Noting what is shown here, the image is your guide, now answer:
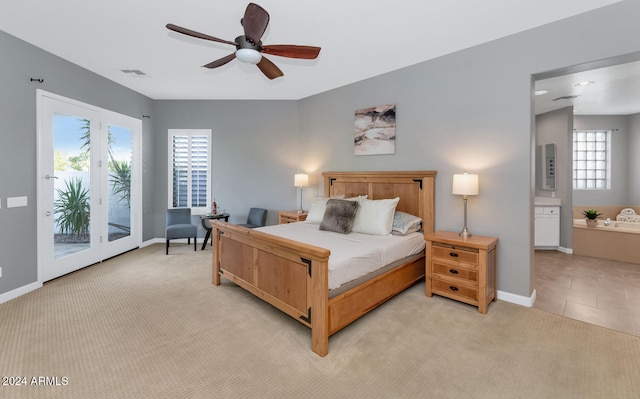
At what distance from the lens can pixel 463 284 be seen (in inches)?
123

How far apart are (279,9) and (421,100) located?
2.18 metres

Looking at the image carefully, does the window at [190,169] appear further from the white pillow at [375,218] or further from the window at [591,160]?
the window at [591,160]

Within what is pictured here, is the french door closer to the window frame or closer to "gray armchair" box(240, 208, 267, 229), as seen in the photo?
"gray armchair" box(240, 208, 267, 229)

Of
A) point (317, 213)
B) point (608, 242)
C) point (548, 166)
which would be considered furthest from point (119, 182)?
point (608, 242)

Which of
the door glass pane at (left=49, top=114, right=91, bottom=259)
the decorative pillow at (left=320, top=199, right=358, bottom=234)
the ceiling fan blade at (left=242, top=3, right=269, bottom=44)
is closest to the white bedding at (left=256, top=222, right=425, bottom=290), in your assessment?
the decorative pillow at (left=320, top=199, right=358, bottom=234)

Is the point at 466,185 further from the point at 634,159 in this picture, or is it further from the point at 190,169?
the point at 634,159

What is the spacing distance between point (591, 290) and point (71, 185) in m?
6.89

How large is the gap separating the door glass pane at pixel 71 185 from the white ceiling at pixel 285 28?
2.37ft

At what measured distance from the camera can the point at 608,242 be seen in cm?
493

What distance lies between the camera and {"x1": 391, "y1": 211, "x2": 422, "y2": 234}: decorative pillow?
3.63 metres

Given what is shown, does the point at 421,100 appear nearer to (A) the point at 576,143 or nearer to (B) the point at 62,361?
(B) the point at 62,361

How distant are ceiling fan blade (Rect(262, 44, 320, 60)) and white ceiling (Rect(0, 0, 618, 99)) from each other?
419 millimetres

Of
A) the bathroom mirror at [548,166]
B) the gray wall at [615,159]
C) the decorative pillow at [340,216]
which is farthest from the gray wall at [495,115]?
the gray wall at [615,159]

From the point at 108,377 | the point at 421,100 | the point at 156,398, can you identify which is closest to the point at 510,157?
the point at 421,100
